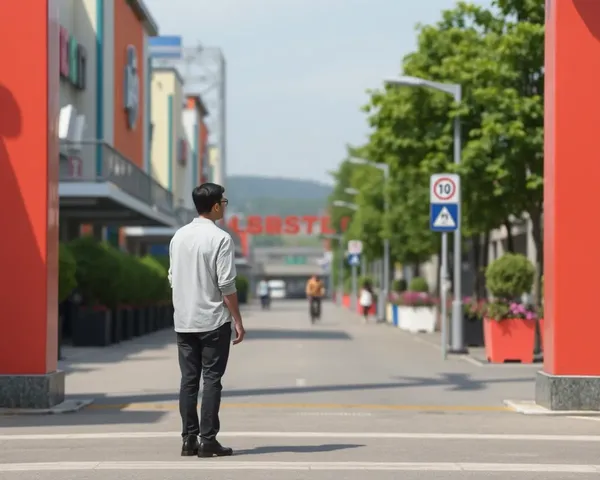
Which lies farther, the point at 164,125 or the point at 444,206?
the point at 164,125

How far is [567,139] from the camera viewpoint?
1348 cm

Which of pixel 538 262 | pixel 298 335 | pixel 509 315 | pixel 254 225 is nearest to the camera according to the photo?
pixel 509 315

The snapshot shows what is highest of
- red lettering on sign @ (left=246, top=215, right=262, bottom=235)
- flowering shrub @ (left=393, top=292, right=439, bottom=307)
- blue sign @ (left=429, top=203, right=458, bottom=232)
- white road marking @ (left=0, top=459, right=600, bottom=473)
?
red lettering on sign @ (left=246, top=215, right=262, bottom=235)

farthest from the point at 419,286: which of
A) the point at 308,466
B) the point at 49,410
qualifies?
the point at 308,466

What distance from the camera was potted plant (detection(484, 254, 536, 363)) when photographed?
76.0 feet

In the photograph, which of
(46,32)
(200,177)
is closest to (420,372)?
(46,32)

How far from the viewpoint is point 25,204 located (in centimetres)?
1346

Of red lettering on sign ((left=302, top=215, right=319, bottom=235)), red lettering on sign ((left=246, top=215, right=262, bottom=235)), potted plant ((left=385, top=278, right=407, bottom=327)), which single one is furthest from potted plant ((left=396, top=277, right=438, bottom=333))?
red lettering on sign ((left=302, top=215, right=319, bottom=235))

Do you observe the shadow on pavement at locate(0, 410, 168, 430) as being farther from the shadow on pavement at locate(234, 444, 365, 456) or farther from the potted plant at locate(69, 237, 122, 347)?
the potted plant at locate(69, 237, 122, 347)

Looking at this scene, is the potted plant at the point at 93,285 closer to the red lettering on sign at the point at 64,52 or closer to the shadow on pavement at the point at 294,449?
the red lettering on sign at the point at 64,52

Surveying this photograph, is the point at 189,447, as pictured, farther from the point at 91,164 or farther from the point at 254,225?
the point at 254,225

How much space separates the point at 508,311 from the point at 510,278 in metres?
0.55

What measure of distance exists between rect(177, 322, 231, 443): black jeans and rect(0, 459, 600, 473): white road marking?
0.46 meters

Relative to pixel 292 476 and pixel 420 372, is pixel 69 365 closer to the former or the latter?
pixel 420 372
